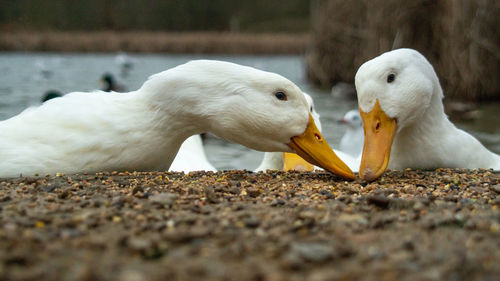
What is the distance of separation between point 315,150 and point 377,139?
0.45 metres

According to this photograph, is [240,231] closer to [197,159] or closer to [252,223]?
[252,223]

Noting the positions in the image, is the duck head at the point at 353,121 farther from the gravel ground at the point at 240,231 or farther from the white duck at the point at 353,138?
the gravel ground at the point at 240,231

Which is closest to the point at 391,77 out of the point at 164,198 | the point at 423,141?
the point at 423,141

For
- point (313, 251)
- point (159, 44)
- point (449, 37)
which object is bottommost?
point (313, 251)

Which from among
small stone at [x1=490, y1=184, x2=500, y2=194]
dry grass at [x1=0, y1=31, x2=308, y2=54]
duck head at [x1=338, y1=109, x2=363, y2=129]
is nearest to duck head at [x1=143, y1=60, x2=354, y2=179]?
small stone at [x1=490, y1=184, x2=500, y2=194]

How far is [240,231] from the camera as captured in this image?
2.23 meters

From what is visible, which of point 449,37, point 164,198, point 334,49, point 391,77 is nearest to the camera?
point 164,198

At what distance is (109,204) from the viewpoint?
108 inches

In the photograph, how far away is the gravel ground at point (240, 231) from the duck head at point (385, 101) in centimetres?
42

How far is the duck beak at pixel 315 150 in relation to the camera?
376 cm

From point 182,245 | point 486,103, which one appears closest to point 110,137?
point 182,245

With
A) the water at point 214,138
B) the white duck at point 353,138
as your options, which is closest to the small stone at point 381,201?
the water at point 214,138

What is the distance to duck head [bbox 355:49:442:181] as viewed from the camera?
12.6 feet

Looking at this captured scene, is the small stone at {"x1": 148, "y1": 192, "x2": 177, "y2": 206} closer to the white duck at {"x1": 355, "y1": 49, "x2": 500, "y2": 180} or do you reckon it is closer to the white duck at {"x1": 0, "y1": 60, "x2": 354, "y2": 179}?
the white duck at {"x1": 0, "y1": 60, "x2": 354, "y2": 179}
